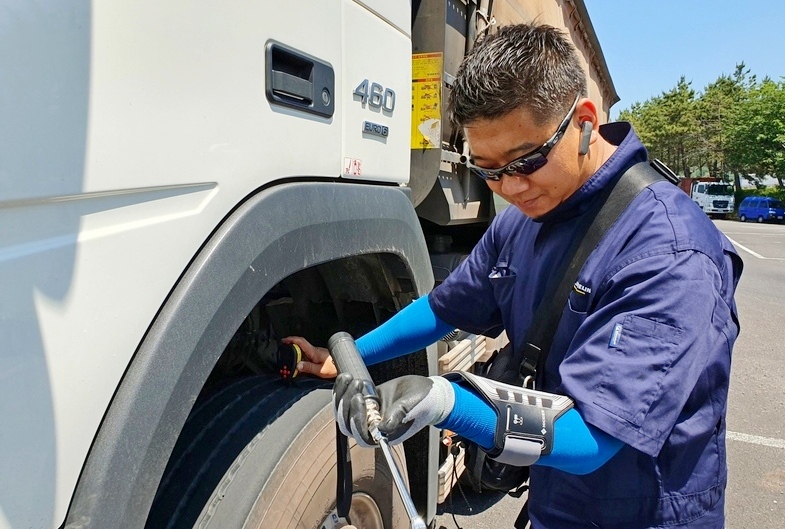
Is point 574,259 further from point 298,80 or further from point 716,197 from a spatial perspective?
point 716,197

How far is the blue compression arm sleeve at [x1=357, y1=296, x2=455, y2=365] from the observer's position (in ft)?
5.91

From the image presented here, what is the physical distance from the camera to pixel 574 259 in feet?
4.78

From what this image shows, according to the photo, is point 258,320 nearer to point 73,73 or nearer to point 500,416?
point 500,416

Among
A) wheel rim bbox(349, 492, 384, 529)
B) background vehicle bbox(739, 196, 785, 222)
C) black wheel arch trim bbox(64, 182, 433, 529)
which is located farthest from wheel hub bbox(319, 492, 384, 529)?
background vehicle bbox(739, 196, 785, 222)

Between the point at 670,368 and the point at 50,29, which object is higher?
the point at 50,29

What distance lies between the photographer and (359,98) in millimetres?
1551

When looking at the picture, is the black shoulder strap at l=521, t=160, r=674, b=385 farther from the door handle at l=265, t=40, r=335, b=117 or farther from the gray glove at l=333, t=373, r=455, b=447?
the door handle at l=265, t=40, r=335, b=117

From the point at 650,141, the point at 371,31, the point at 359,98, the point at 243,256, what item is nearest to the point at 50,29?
the point at 243,256

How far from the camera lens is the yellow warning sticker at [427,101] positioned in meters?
2.25

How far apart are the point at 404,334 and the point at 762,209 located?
34.4 m

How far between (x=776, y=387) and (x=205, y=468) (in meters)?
5.38

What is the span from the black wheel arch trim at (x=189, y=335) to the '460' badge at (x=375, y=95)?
0.28 m

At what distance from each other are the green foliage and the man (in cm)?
3667

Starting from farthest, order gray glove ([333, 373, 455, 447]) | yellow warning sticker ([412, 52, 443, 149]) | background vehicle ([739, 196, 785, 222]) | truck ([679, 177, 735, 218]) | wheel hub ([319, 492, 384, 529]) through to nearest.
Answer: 1. truck ([679, 177, 735, 218])
2. background vehicle ([739, 196, 785, 222])
3. yellow warning sticker ([412, 52, 443, 149])
4. wheel hub ([319, 492, 384, 529])
5. gray glove ([333, 373, 455, 447])
